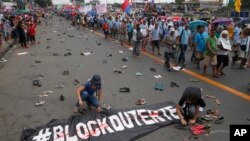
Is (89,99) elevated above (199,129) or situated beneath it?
elevated above

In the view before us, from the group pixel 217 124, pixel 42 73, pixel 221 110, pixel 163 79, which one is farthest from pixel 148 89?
pixel 42 73

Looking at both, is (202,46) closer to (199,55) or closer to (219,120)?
(199,55)

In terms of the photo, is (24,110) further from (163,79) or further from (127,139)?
(163,79)

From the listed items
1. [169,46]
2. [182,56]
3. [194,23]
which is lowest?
[182,56]

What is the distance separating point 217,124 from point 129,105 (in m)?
2.49

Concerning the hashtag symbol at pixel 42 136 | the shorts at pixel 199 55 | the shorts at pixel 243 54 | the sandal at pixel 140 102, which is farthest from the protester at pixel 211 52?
the hashtag symbol at pixel 42 136

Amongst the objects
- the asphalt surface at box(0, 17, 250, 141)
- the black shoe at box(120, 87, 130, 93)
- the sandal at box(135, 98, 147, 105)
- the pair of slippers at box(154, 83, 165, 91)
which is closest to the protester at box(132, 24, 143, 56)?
the asphalt surface at box(0, 17, 250, 141)

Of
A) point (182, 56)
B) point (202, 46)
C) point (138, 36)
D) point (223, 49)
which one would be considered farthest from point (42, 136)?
point (138, 36)

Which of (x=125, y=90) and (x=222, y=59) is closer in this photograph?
(x=125, y=90)

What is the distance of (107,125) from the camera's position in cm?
768

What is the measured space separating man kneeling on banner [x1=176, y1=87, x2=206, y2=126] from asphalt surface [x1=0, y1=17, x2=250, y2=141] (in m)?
0.39

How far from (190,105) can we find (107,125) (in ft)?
6.21

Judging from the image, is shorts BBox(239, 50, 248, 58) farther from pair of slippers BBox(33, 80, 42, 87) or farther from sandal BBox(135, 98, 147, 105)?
pair of slippers BBox(33, 80, 42, 87)

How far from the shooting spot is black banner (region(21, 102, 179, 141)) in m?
7.20
